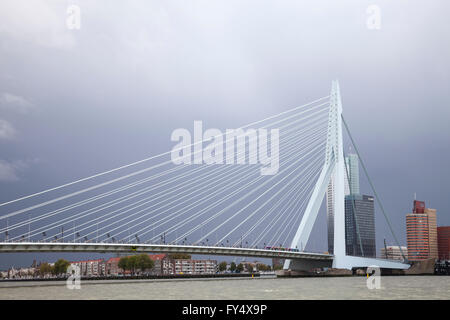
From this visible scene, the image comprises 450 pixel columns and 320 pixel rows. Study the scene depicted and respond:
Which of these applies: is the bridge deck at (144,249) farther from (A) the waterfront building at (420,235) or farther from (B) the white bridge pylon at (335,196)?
(A) the waterfront building at (420,235)

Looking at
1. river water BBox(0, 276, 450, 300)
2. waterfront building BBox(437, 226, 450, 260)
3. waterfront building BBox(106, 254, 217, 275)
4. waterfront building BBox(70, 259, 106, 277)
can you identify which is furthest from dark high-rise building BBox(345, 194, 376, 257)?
river water BBox(0, 276, 450, 300)

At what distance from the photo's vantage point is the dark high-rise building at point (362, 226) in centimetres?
15438

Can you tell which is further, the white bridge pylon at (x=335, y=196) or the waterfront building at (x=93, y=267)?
the waterfront building at (x=93, y=267)

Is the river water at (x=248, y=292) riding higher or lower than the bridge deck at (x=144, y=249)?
lower

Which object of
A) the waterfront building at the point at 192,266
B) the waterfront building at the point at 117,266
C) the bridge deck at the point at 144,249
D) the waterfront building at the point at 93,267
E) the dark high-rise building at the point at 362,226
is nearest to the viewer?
the bridge deck at the point at 144,249

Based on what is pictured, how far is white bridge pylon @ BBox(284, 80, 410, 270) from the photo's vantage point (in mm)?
48781

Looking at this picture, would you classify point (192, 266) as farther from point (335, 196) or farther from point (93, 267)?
point (335, 196)

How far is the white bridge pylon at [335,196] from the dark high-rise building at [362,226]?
327 ft

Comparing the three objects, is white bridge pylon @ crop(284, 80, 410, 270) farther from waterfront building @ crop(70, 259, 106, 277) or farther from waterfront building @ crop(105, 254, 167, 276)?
waterfront building @ crop(70, 259, 106, 277)

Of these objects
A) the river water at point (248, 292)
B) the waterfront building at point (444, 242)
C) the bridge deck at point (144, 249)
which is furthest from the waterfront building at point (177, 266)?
the river water at point (248, 292)

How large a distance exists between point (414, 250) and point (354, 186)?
109 feet
